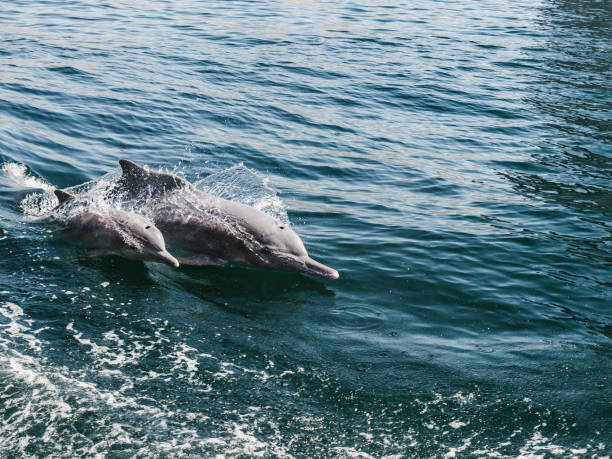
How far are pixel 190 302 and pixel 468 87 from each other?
16752 mm

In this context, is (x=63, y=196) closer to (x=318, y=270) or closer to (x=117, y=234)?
(x=117, y=234)

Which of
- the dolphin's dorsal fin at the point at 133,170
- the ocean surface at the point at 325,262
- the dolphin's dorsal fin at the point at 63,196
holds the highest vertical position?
the dolphin's dorsal fin at the point at 133,170

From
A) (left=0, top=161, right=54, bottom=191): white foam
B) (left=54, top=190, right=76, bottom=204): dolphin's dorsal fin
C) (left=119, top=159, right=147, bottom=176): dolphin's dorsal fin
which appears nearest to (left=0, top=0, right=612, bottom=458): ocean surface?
(left=0, top=161, right=54, bottom=191): white foam

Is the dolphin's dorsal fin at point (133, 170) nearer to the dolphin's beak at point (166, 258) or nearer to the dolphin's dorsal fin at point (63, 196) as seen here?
the dolphin's dorsal fin at point (63, 196)

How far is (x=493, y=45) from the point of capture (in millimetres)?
30344

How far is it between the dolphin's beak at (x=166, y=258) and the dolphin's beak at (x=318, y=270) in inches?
72.0

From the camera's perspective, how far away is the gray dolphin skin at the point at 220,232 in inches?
433

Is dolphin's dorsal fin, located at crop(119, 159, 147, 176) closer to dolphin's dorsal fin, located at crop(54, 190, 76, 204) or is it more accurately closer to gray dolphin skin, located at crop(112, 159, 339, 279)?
gray dolphin skin, located at crop(112, 159, 339, 279)

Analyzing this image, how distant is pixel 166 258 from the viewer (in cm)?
1050

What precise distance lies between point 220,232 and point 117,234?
1.50 m

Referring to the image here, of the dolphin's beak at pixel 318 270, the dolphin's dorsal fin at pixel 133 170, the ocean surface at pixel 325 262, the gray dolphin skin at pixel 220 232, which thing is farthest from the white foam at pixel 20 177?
the dolphin's beak at pixel 318 270

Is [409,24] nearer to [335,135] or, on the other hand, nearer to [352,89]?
[352,89]

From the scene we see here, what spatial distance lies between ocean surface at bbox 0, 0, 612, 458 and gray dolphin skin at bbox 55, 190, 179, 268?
201 mm

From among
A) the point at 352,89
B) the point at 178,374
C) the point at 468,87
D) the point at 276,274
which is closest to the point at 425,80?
the point at 468,87
